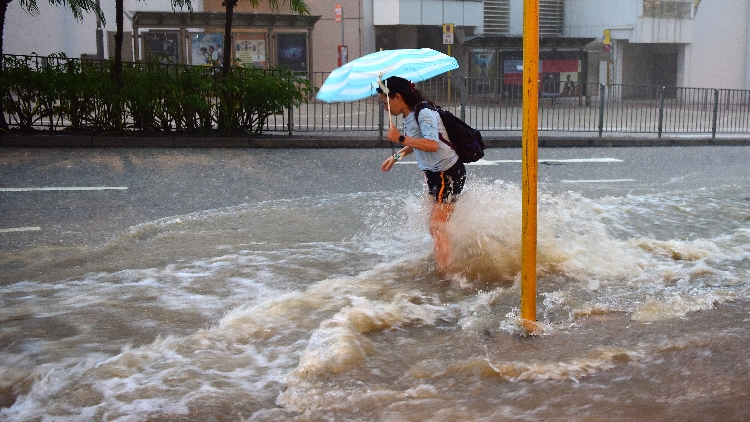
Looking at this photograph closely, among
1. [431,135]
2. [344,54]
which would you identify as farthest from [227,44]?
[344,54]

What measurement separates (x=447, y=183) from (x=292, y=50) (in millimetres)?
21856

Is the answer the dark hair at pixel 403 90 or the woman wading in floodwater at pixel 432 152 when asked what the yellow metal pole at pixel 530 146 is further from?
the dark hair at pixel 403 90

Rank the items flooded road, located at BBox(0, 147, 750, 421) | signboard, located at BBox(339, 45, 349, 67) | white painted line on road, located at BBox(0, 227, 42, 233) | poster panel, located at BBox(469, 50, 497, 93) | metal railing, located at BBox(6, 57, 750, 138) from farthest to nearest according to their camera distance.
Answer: signboard, located at BBox(339, 45, 349, 67), poster panel, located at BBox(469, 50, 497, 93), metal railing, located at BBox(6, 57, 750, 138), white painted line on road, located at BBox(0, 227, 42, 233), flooded road, located at BBox(0, 147, 750, 421)

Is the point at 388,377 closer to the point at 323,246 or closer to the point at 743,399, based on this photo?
the point at 743,399

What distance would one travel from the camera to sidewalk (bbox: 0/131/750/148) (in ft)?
43.3

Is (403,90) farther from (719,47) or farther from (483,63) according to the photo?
(719,47)

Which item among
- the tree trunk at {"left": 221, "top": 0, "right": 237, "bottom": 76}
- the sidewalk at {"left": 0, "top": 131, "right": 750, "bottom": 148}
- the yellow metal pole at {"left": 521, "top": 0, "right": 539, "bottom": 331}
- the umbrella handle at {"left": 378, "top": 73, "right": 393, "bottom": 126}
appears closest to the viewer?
the yellow metal pole at {"left": 521, "top": 0, "right": 539, "bottom": 331}

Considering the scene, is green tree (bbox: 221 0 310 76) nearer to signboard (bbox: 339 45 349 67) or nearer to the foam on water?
the foam on water

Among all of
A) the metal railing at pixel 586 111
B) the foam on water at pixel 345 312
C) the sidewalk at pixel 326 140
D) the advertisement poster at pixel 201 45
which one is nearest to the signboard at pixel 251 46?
the advertisement poster at pixel 201 45

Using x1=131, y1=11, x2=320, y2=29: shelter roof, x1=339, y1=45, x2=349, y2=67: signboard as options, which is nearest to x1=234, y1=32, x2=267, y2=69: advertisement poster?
x1=131, y1=11, x2=320, y2=29: shelter roof

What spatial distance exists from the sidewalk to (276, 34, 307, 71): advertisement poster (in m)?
11.1

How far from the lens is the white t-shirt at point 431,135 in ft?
18.5

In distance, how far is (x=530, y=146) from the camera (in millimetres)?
4340

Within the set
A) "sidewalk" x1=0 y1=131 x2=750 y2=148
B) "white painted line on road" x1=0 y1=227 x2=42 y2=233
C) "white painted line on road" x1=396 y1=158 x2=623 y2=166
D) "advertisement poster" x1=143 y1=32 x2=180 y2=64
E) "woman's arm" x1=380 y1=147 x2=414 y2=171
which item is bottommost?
"white painted line on road" x1=0 y1=227 x2=42 y2=233
